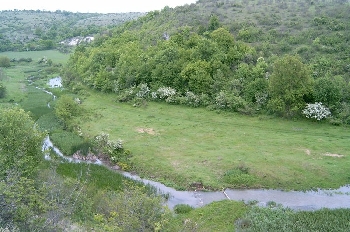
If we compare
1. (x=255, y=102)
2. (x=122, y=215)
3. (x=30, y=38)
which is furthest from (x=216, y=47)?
(x=30, y=38)

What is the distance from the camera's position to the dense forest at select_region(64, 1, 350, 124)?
43.5m

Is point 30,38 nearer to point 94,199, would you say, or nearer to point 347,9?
point 347,9

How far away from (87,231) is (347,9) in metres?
68.2

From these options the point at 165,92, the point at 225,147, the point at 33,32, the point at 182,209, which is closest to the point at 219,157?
the point at 225,147

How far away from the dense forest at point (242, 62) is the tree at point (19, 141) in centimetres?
2704

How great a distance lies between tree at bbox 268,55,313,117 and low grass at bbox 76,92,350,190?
5.95 feet

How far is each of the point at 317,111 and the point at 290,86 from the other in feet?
14.4

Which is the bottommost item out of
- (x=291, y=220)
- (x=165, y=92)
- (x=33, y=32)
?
(x=291, y=220)

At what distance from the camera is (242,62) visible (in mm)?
55375

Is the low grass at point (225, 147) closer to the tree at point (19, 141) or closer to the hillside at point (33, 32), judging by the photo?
the tree at point (19, 141)

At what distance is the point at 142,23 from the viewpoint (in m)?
88.4

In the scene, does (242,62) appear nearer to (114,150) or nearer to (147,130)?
(147,130)

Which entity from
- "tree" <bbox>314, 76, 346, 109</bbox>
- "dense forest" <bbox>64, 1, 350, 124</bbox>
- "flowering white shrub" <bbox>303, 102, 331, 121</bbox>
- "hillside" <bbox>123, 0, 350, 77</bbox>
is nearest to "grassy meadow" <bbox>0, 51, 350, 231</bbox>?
"flowering white shrub" <bbox>303, 102, 331, 121</bbox>

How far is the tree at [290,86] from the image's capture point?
141 ft
